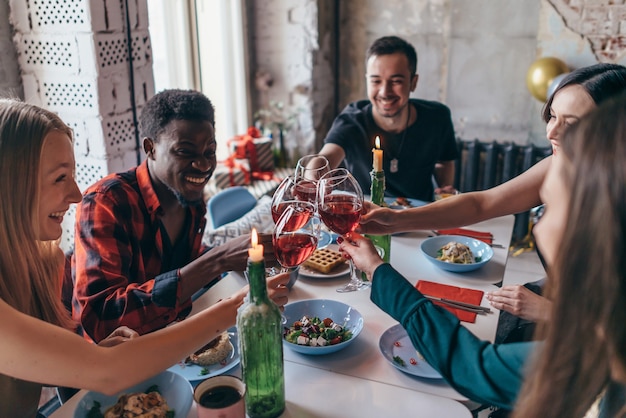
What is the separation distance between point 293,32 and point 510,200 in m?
2.14

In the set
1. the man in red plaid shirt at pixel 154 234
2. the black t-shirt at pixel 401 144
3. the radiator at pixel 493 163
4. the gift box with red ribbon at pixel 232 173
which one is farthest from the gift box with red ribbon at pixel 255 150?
the man in red plaid shirt at pixel 154 234

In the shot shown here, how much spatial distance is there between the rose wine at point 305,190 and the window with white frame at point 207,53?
1.76 m

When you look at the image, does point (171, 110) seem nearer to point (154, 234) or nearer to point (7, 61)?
point (154, 234)

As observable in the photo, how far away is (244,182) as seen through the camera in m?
3.23

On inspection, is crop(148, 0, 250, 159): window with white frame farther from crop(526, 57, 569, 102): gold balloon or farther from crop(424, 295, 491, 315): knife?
crop(424, 295, 491, 315): knife

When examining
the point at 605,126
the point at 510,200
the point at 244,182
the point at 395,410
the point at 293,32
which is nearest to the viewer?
the point at 605,126

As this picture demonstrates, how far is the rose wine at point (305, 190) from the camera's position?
1.56m

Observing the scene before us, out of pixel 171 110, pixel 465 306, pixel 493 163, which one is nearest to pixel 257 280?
pixel 465 306

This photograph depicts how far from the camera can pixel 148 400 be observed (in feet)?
3.43

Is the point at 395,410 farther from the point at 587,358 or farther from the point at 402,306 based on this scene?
the point at 587,358

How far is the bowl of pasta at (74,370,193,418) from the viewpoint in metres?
1.03

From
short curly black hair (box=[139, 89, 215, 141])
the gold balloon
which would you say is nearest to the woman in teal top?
short curly black hair (box=[139, 89, 215, 141])

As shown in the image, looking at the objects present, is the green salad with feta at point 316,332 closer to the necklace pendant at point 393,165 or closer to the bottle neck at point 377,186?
the bottle neck at point 377,186

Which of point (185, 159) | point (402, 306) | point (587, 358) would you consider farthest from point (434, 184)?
point (587, 358)
